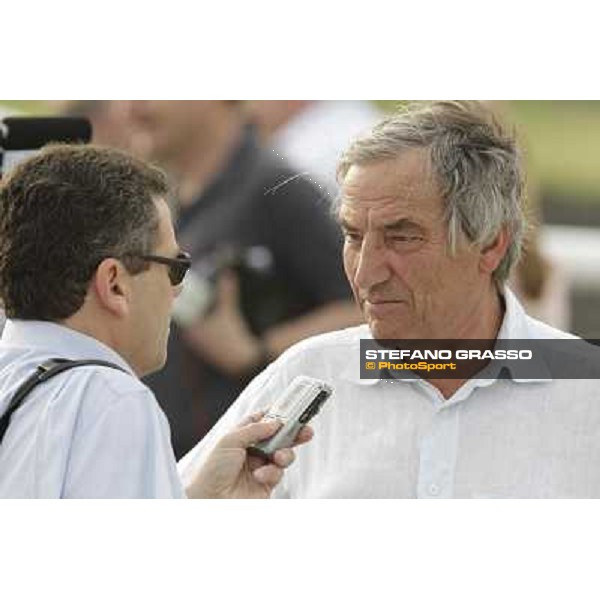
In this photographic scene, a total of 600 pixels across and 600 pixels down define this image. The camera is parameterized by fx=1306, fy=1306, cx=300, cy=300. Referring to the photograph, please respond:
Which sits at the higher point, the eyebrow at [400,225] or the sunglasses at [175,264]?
the sunglasses at [175,264]

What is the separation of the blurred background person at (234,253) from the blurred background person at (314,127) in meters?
0.03

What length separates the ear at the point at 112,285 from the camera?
278cm

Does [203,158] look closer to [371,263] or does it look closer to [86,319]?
[371,263]

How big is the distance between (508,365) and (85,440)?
1.51 metres

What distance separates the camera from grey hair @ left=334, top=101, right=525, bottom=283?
358 centimetres

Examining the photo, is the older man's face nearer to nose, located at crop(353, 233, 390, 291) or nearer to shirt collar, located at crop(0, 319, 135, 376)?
nose, located at crop(353, 233, 390, 291)

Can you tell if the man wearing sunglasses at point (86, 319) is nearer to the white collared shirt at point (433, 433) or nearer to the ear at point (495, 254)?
the white collared shirt at point (433, 433)

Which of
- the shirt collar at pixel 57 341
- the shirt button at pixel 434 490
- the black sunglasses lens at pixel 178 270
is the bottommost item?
the shirt button at pixel 434 490

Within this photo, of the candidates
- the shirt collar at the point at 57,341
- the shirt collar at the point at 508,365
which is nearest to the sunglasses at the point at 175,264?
Answer: the shirt collar at the point at 57,341

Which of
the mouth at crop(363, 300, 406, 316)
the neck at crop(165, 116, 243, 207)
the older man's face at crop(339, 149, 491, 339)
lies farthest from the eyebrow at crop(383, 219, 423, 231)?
the neck at crop(165, 116, 243, 207)

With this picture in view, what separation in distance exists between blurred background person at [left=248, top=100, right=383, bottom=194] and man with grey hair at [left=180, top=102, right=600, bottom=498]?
0.05 m

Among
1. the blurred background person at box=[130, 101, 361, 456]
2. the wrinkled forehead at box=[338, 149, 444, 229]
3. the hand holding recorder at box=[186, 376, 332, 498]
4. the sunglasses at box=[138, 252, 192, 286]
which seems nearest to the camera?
the sunglasses at box=[138, 252, 192, 286]

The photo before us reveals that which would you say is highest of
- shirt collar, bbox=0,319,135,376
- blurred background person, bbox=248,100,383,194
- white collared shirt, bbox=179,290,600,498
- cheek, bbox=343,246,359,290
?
blurred background person, bbox=248,100,383,194

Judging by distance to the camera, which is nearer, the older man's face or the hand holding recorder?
the hand holding recorder
